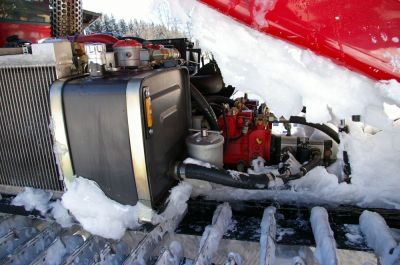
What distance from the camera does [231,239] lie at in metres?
1.41

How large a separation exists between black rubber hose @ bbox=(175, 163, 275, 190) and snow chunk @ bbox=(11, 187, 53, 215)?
75 centimetres

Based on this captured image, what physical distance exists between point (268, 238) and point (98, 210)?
0.80 m

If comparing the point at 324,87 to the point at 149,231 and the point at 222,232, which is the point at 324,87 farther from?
the point at 149,231

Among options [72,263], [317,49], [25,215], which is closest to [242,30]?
[317,49]

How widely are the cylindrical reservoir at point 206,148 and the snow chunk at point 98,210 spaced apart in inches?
19.8

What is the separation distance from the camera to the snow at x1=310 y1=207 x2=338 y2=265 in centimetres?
114

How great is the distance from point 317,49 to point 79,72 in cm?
123

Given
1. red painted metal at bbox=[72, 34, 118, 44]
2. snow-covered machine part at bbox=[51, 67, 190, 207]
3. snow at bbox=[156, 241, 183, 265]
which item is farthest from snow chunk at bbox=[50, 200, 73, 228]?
red painted metal at bbox=[72, 34, 118, 44]

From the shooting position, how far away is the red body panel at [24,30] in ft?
9.20

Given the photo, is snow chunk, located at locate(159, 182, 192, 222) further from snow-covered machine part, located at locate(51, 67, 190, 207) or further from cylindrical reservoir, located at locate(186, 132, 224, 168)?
cylindrical reservoir, located at locate(186, 132, 224, 168)

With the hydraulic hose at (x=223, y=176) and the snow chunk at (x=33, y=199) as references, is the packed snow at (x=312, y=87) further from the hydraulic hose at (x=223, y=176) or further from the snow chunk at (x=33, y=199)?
the snow chunk at (x=33, y=199)

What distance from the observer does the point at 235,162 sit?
8.34 ft

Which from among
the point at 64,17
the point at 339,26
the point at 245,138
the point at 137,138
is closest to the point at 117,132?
the point at 137,138

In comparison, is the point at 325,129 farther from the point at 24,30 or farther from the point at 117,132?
the point at 24,30
